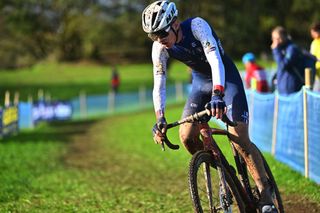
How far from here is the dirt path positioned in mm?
7215

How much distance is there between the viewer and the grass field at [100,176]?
783 cm

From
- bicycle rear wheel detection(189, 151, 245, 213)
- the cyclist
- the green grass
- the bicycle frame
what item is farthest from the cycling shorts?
the green grass

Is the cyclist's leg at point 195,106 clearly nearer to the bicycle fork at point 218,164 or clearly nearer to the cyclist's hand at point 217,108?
the bicycle fork at point 218,164

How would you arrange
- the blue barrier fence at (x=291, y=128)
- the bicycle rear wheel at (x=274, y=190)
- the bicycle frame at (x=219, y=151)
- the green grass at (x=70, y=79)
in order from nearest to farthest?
the bicycle frame at (x=219, y=151) → the bicycle rear wheel at (x=274, y=190) → the blue barrier fence at (x=291, y=128) → the green grass at (x=70, y=79)

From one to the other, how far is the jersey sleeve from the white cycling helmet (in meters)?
0.37

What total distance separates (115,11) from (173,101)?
3225cm

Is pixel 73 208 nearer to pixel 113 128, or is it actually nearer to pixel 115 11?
pixel 113 128

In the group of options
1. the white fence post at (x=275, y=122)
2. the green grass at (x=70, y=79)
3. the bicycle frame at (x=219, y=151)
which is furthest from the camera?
the green grass at (x=70, y=79)

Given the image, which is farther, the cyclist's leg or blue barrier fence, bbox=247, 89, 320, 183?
blue barrier fence, bbox=247, 89, 320, 183

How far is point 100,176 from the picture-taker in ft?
36.6

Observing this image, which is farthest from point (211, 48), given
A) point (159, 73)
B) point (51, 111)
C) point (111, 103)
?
point (111, 103)

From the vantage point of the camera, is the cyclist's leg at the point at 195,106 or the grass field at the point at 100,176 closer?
the cyclist's leg at the point at 195,106

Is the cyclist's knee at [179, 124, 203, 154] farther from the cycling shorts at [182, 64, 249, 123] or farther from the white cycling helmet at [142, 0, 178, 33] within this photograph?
the white cycling helmet at [142, 0, 178, 33]

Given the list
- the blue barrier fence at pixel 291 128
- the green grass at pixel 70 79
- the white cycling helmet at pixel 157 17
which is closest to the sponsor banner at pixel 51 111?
the green grass at pixel 70 79
